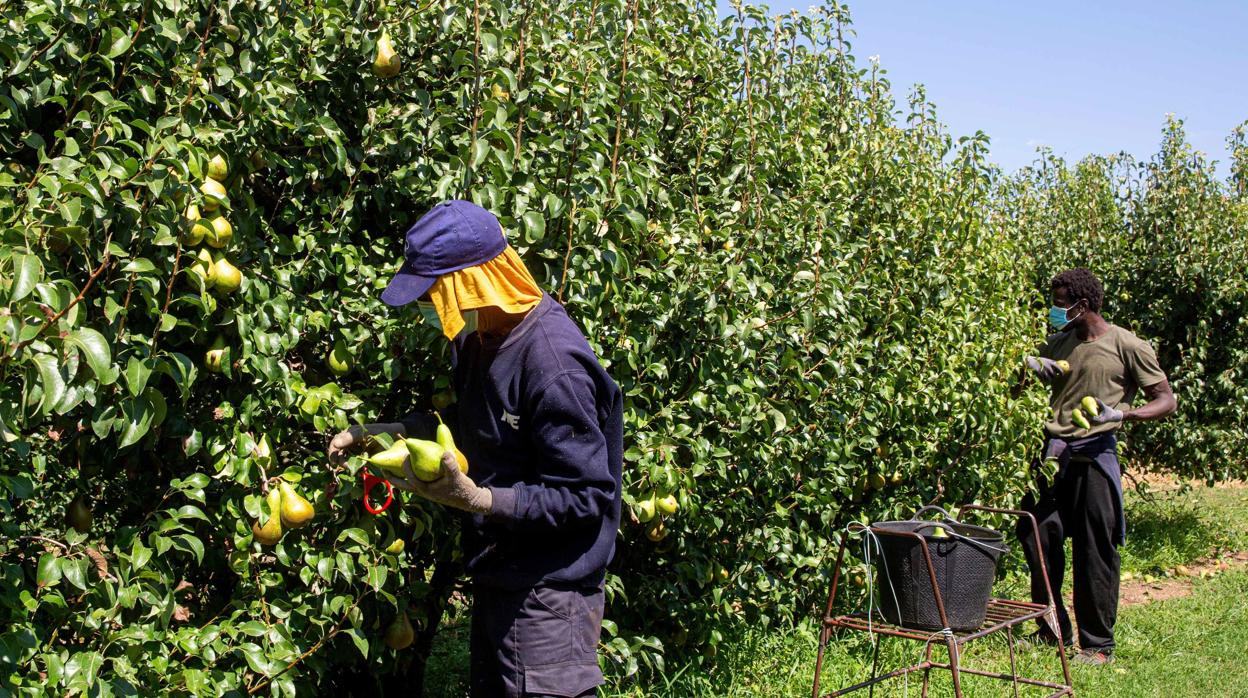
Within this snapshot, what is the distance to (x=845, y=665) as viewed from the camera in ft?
16.4

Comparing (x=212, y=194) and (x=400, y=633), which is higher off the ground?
(x=212, y=194)

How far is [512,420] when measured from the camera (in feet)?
8.15

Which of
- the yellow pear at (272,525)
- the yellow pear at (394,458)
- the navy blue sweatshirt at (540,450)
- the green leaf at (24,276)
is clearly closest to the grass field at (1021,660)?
the navy blue sweatshirt at (540,450)

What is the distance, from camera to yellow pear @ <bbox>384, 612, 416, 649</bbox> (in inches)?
120

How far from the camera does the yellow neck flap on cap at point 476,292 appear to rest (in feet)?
7.73

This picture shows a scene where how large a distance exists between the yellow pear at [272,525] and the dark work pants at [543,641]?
529 mm

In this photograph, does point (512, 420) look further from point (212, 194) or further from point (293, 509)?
point (212, 194)

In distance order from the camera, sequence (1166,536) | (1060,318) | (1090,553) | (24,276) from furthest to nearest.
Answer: (1166,536)
(1060,318)
(1090,553)
(24,276)

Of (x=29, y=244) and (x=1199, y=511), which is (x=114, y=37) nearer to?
(x=29, y=244)

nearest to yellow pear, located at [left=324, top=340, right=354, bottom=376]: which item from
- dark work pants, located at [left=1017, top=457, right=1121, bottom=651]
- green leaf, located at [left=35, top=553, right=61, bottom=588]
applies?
green leaf, located at [left=35, top=553, right=61, bottom=588]

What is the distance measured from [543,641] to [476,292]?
2.56 ft

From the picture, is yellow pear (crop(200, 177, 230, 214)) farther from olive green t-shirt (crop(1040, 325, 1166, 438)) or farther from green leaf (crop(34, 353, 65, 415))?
olive green t-shirt (crop(1040, 325, 1166, 438))

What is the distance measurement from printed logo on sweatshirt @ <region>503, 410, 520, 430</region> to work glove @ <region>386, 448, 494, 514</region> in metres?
0.18

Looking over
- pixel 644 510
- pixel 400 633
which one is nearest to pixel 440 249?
pixel 400 633
